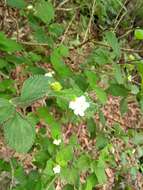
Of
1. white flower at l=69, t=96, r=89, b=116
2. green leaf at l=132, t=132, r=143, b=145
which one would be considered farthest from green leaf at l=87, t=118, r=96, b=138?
white flower at l=69, t=96, r=89, b=116

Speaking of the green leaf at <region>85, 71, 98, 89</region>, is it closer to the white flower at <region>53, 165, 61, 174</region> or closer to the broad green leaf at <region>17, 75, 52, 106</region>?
the white flower at <region>53, 165, 61, 174</region>

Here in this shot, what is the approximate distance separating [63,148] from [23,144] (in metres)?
0.94

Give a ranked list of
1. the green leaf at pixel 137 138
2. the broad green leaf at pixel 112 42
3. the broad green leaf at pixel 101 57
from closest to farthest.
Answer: the broad green leaf at pixel 112 42
the broad green leaf at pixel 101 57
the green leaf at pixel 137 138

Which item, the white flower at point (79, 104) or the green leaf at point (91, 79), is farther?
the green leaf at point (91, 79)

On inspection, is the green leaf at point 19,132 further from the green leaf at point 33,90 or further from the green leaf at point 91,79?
the green leaf at point 91,79

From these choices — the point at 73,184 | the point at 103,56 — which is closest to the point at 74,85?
the point at 103,56

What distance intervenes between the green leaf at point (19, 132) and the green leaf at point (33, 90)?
40 mm

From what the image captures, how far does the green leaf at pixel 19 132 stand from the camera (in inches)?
35.6

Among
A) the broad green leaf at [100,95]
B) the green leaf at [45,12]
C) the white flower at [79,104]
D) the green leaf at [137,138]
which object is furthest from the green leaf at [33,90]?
the green leaf at [137,138]

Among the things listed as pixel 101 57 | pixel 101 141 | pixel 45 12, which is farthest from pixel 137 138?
pixel 45 12

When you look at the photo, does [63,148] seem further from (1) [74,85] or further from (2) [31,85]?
(2) [31,85]

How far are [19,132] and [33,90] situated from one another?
0.30ft

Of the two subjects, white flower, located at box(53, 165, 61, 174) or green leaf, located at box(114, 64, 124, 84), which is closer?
green leaf, located at box(114, 64, 124, 84)

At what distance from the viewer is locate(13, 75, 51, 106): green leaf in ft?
3.01
